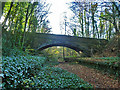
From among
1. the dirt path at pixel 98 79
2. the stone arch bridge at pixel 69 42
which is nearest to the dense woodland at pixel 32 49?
the dirt path at pixel 98 79

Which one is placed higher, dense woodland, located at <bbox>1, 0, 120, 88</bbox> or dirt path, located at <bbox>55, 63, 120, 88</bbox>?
dense woodland, located at <bbox>1, 0, 120, 88</bbox>

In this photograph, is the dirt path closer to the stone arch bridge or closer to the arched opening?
the arched opening

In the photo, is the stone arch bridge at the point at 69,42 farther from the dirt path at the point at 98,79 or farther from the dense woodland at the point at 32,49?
the dirt path at the point at 98,79

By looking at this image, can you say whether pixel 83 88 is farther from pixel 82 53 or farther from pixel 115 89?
pixel 82 53

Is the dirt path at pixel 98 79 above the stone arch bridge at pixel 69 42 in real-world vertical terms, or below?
below

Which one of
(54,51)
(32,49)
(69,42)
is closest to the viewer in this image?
(32,49)

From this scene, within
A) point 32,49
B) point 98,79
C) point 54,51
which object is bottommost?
point 54,51

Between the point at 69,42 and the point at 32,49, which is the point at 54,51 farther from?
the point at 32,49

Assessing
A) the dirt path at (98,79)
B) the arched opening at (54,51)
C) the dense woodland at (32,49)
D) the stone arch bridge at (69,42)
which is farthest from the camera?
the stone arch bridge at (69,42)

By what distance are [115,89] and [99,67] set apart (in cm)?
276

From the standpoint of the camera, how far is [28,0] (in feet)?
26.8

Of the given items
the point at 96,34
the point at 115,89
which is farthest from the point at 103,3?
the point at 96,34

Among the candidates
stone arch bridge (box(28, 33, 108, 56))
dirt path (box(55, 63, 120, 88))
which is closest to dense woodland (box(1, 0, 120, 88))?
dirt path (box(55, 63, 120, 88))

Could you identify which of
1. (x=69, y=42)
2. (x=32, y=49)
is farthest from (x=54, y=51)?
(x=32, y=49)
